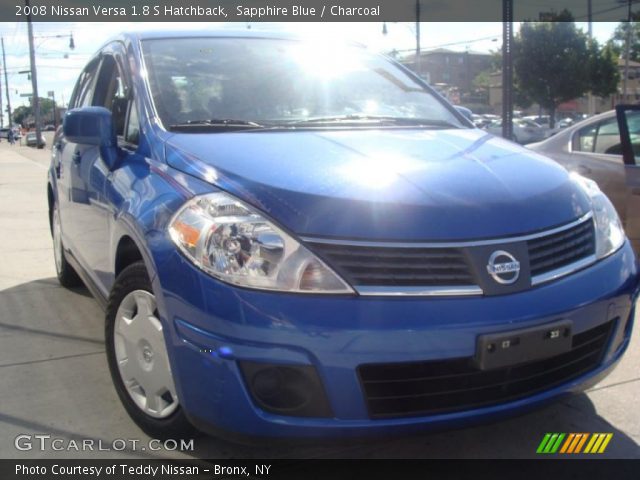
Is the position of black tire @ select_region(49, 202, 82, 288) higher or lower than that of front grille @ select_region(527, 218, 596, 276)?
lower

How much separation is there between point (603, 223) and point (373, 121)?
1.18m

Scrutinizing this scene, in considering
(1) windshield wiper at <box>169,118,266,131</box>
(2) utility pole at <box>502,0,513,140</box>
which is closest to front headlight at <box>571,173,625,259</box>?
(1) windshield wiper at <box>169,118,266,131</box>

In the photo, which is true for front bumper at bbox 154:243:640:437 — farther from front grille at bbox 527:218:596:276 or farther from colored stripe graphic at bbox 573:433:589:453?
colored stripe graphic at bbox 573:433:589:453

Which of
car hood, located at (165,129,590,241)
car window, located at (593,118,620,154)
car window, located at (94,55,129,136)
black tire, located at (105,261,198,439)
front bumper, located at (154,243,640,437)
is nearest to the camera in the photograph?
front bumper, located at (154,243,640,437)

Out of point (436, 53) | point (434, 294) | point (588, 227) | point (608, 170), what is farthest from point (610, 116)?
point (436, 53)

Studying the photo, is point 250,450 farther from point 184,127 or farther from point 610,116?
point 610,116

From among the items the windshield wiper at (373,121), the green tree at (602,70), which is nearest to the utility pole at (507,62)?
the windshield wiper at (373,121)

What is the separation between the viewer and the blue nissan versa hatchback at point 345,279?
7.06 feet

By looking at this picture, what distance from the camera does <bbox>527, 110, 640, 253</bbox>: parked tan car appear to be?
5.22 meters

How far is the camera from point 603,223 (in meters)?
2.85

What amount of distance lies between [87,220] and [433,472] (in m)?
2.26

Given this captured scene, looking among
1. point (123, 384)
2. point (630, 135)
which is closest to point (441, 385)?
point (123, 384)

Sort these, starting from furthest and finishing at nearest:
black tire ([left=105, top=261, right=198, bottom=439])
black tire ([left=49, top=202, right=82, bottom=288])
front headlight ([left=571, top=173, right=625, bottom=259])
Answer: black tire ([left=49, top=202, right=82, bottom=288])
front headlight ([left=571, top=173, right=625, bottom=259])
black tire ([left=105, top=261, right=198, bottom=439])

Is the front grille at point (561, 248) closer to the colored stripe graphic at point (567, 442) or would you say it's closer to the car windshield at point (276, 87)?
the colored stripe graphic at point (567, 442)
